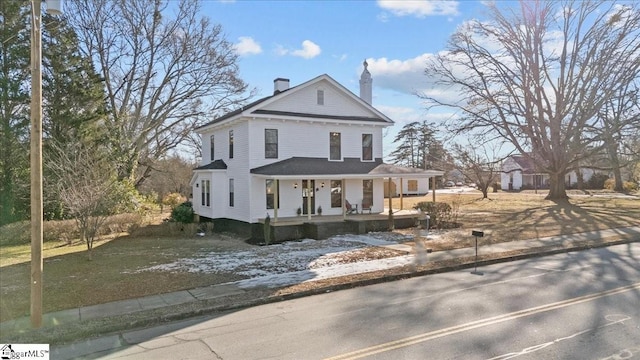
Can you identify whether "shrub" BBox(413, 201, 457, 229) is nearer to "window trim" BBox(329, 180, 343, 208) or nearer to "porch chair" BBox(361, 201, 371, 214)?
"porch chair" BBox(361, 201, 371, 214)

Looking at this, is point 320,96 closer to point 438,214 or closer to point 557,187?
point 438,214

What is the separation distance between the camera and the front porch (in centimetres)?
1855

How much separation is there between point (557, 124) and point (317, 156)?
68.1 ft

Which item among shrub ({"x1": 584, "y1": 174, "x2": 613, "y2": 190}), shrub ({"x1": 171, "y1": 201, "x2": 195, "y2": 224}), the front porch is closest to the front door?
the front porch

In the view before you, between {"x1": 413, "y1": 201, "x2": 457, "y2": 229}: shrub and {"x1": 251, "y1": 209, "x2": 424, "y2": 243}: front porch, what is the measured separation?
2.34ft

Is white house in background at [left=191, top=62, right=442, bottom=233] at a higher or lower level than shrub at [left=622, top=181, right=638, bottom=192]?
higher

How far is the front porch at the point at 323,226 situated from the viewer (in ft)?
60.8

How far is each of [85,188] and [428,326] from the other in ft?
44.3

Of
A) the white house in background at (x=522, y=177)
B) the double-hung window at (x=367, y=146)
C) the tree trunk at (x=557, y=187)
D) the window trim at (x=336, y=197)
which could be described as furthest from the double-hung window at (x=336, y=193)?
the white house in background at (x=522, y=177)

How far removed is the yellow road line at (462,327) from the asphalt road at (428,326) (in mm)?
15

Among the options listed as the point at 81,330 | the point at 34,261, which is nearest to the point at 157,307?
the point at 81,330

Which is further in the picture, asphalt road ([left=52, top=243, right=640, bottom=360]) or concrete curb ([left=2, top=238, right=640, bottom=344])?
concrete curb ([left=2, top=238, right=640, bottom=344])

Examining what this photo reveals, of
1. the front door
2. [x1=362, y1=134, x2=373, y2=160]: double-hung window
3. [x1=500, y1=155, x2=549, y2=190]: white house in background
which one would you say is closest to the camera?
A: the front door

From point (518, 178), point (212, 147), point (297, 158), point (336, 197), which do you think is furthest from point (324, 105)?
point (518, 178)
